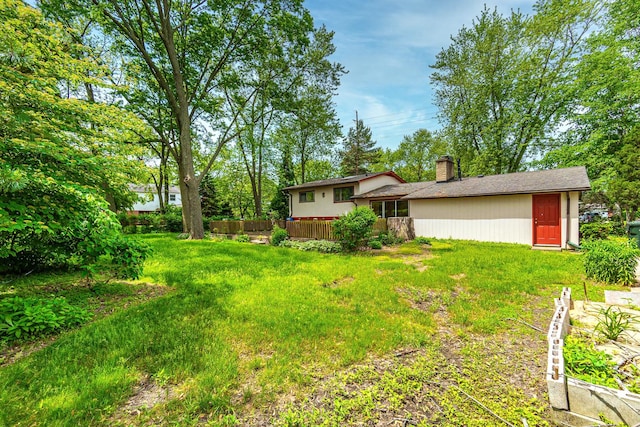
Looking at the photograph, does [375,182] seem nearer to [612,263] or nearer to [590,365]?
[612,263]

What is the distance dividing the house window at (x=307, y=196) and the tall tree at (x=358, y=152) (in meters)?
13.1

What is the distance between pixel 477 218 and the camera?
13.0 metres

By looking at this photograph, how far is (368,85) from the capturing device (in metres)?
18.1

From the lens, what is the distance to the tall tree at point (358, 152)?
32.9m

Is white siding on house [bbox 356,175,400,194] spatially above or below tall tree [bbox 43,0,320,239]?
below

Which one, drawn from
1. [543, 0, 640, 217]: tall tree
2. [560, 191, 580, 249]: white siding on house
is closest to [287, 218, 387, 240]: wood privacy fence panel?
[560, 191, 580, 249]: white siding on house

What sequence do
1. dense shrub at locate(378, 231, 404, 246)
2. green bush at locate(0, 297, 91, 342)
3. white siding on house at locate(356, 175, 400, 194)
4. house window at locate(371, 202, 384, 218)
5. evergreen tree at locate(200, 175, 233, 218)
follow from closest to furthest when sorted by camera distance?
green bush at locate(0, 297, 91, 342), dense shrub at locate(378, 231, 404, 246), house window at locate(371, 202, 384, 218), white siding on house at locate(356, 175, 400, 194), evergreen tree at locate(200, 175, 233, 218)

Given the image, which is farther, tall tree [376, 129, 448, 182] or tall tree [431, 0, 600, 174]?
tall tree [376, 129, 448, 182]

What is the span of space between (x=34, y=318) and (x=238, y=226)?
50.1 feet

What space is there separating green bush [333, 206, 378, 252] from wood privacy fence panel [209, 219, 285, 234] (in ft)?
26.8

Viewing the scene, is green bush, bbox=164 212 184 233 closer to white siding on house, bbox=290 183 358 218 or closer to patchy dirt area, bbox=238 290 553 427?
white siding on house, bbox=290 183 358 218

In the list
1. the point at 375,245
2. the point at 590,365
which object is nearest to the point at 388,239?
the point at 375,245

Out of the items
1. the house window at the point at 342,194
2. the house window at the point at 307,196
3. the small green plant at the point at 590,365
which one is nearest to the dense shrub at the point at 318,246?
the house window at the point at 342,194

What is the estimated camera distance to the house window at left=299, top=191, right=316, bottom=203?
69.2 feet
